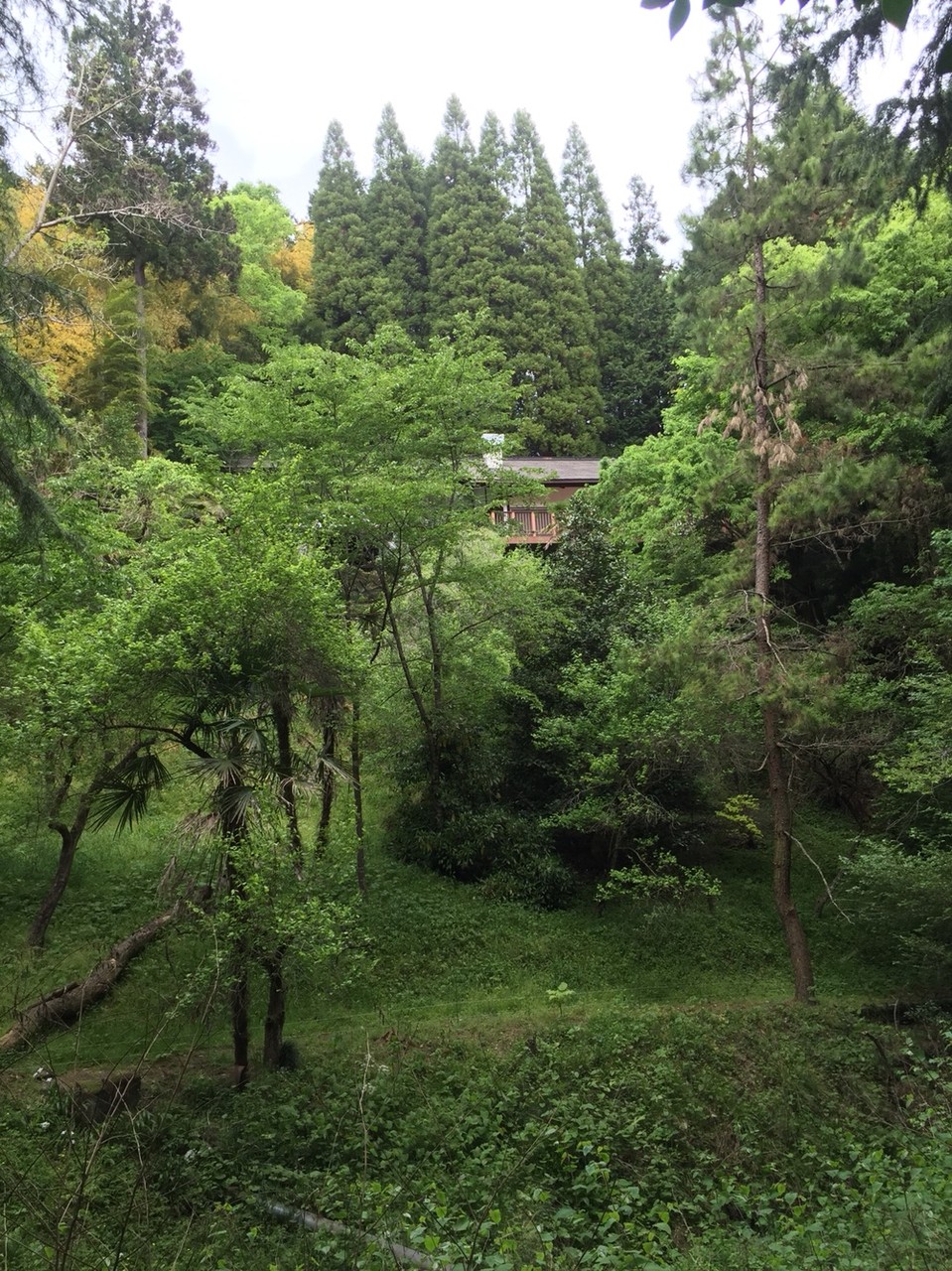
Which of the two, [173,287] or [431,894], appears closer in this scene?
[431,894]

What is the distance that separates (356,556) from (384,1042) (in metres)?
7.15

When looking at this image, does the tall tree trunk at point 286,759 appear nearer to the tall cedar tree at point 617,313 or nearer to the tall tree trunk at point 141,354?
the tall tree trunk at point 141,354

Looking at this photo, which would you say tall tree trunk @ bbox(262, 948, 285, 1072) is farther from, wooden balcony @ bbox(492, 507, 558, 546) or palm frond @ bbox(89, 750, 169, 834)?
wooden balcony @ bbox(492, 507, 558, 546)

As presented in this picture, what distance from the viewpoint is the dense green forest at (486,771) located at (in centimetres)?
636

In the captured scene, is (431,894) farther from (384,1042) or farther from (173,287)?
(173,287)

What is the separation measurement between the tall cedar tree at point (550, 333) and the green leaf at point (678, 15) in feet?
96.3

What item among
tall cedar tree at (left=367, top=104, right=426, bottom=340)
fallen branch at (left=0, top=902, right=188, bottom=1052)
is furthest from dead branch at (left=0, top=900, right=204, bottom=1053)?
tall cedar tree at (left=367, top=104, right=426, bottom=340)

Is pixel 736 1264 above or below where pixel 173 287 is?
below

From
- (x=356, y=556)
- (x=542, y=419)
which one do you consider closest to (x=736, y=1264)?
(x=356, y=556)

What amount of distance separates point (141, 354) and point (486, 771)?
1385 centimetres

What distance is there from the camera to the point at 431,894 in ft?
48.0

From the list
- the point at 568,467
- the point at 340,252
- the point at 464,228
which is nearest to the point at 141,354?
the point at 340,252

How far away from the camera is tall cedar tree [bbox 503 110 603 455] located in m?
32.2

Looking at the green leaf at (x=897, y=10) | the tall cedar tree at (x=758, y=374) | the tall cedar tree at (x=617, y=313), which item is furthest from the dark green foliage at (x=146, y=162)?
the tall cedar tree at (x=617, y=313)
